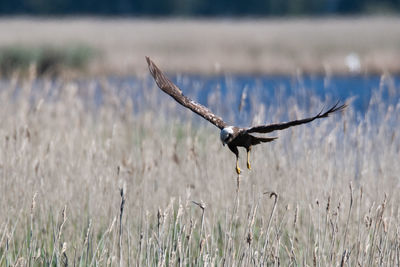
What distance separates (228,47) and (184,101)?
16883 mm

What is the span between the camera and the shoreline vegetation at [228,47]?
58.6ft

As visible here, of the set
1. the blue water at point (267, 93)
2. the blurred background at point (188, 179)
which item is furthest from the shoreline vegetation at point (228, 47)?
the blurred background at point (188, 179)

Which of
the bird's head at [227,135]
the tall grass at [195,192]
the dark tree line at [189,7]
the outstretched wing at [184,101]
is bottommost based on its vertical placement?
the tall grass at [195,192]

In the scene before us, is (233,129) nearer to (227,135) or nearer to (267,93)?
(227,135)

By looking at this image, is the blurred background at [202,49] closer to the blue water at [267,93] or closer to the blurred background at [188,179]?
the blue water at [267,93]

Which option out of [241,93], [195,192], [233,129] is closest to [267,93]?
[241,93]

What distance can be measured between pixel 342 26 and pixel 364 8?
1001 inches

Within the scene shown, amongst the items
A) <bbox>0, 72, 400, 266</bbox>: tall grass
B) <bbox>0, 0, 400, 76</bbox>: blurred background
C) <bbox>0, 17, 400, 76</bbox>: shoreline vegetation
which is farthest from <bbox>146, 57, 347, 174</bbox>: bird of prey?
<bbox>0, 17, 400, 76</bbox>: shoreline vegetation

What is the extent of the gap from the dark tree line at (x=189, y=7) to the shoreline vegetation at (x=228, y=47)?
25.9 metres

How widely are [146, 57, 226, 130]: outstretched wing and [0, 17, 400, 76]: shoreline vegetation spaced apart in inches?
458

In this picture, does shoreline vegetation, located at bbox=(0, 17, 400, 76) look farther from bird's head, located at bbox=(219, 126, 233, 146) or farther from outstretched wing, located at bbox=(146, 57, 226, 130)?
bird's head, located at bbox=(219, 126, 233, 146)

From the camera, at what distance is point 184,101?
3.57 metres

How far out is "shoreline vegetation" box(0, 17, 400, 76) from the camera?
17859 millimetres

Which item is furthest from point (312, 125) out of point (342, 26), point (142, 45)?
point (342, 26)
